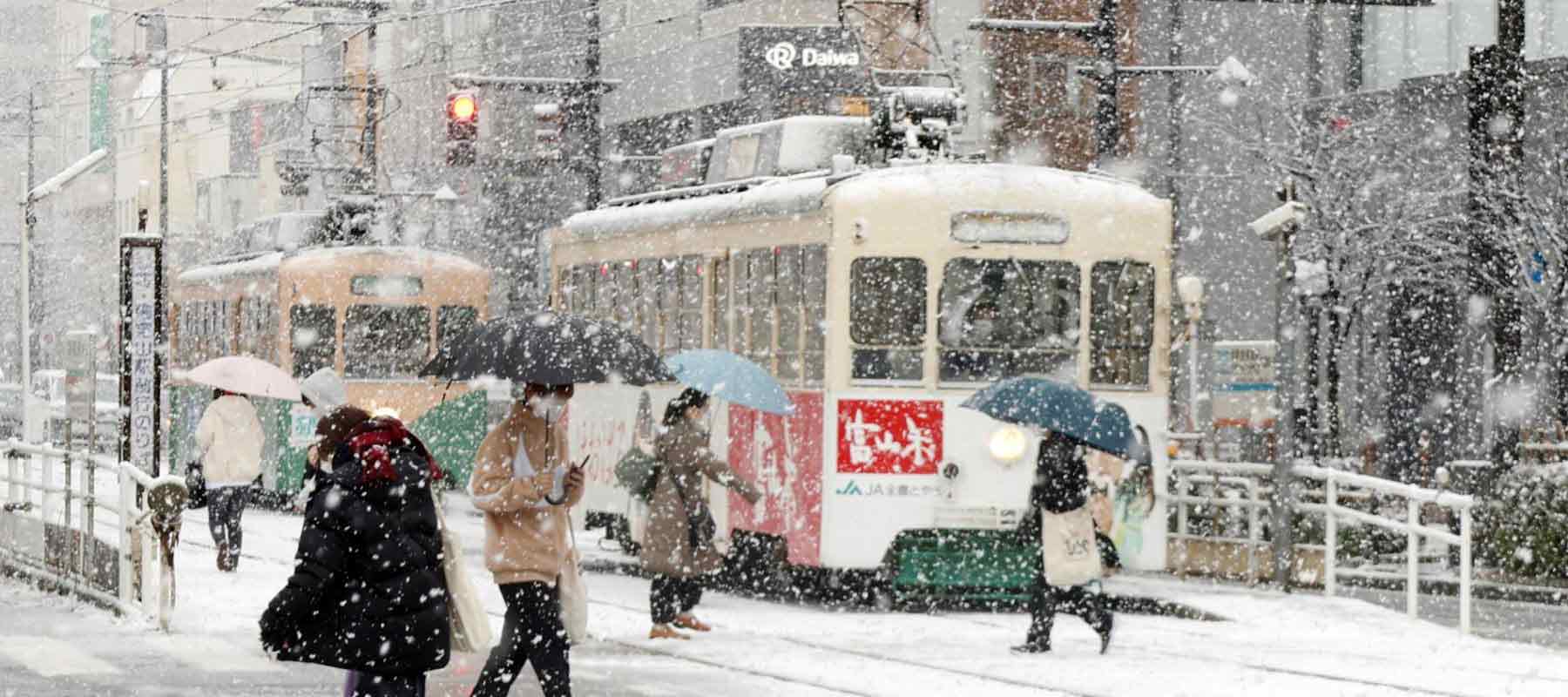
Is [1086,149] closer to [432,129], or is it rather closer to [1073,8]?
[1073,8]

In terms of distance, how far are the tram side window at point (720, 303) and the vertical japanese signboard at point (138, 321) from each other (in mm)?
3972

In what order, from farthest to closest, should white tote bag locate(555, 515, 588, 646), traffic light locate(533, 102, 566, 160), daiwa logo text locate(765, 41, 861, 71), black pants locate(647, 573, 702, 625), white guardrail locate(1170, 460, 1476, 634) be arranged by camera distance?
daiwa logo text locate(765, 41, 861, 71) → traffic light locate(533, 102, 566, 160) → white guardrail locate(1170, 460, 1476, 634) → black pants locate(647, 573, 702, 625) → white tote bag locate(555, 515, 588, 646)

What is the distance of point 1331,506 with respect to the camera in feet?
59.5

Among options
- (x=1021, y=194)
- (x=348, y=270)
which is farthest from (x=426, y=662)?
(x=348, y=270)

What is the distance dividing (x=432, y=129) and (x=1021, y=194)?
3542 cm

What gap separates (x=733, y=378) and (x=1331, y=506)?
422 centimetres

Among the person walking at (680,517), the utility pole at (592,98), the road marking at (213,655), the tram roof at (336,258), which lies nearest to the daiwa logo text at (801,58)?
the utility pole at (592,98)

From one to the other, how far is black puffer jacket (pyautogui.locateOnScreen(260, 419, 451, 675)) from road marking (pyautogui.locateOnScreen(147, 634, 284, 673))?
5.18m

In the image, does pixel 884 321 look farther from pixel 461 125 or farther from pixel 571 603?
pixel 461 125

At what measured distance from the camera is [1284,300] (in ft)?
64.3

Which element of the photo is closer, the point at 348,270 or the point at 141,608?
the point at 141,608

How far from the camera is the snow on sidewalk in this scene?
43.7ft

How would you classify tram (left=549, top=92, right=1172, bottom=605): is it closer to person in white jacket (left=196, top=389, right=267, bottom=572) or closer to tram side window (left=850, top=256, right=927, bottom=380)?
tram side window (left=850, top=256, right=927, bottom=380)

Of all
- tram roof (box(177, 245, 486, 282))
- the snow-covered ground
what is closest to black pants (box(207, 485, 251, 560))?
the snow-covered ground
